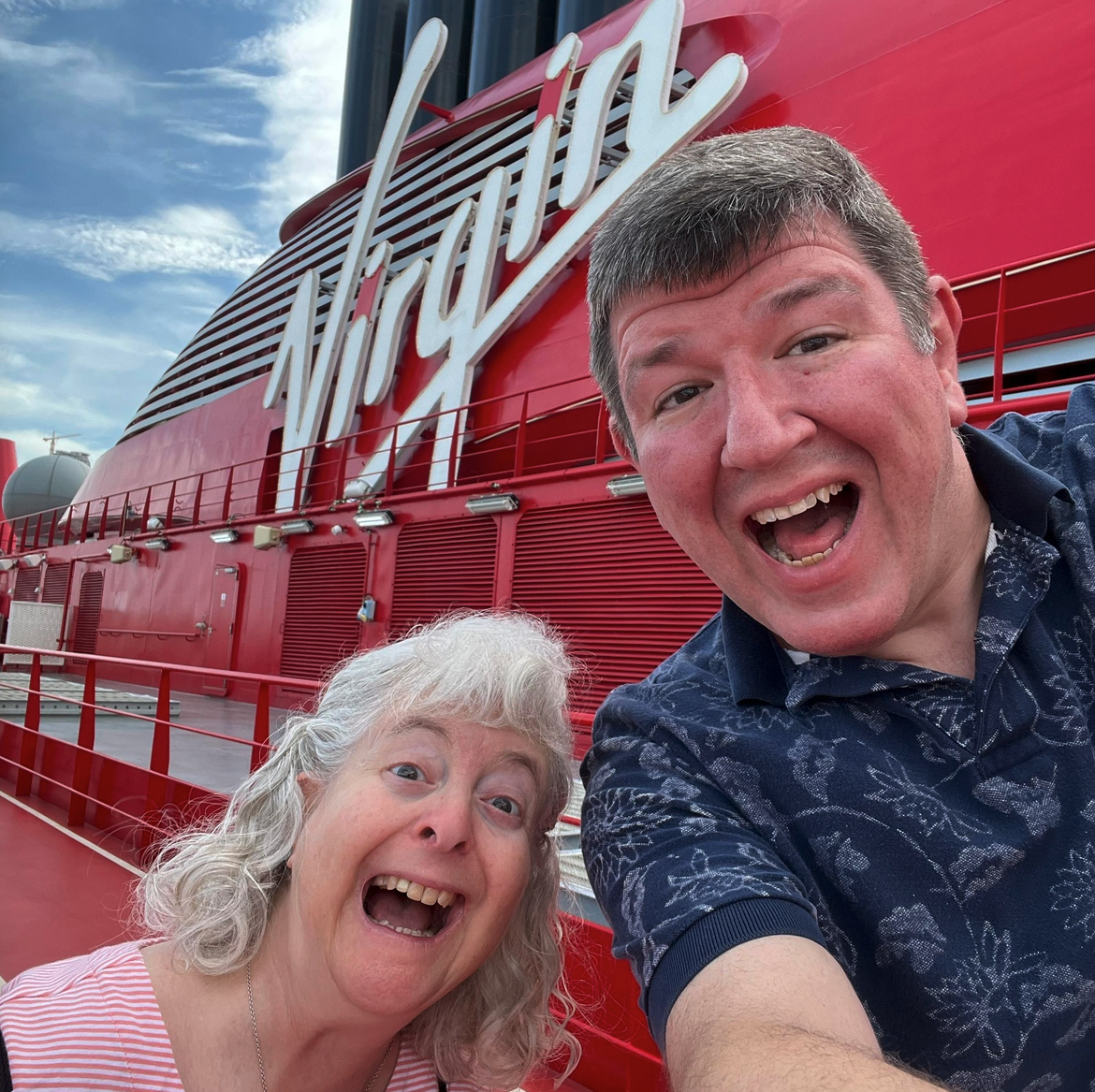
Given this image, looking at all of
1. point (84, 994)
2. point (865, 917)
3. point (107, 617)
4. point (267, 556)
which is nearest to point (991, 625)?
point (865, 917)

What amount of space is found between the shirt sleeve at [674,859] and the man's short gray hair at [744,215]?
620mm

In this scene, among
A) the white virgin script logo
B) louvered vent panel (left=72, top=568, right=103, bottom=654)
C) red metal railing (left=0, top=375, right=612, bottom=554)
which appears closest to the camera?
the white virgin script logo

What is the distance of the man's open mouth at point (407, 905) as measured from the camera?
1387mm

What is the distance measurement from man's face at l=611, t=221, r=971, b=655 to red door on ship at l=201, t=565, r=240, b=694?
11884mm

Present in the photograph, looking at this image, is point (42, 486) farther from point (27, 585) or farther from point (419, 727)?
point (419, 727)

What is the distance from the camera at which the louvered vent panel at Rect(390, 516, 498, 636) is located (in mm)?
8906

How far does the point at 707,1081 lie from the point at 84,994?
1.01 meters

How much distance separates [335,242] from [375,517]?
743cm

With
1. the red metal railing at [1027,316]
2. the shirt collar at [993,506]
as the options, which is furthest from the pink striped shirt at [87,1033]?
the red metal railing at [1027,316]

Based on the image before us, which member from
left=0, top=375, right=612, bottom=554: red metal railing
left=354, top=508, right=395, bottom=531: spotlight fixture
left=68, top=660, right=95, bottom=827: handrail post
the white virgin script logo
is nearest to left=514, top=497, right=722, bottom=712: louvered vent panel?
left=0, top=375, right=612, bottom=554: red metal railing

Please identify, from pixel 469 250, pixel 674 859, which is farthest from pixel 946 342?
pixel 469 250

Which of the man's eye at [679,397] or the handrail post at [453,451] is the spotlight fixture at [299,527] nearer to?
the handrail post at [453,451]

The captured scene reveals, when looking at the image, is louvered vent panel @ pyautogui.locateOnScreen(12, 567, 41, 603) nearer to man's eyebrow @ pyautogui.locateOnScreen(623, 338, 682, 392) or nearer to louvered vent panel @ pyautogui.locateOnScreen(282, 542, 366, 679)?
louvered vent panel @ pyautogui.locateOnScreen(282, 542, 366, 679)

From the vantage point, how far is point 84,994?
1.36 metres
